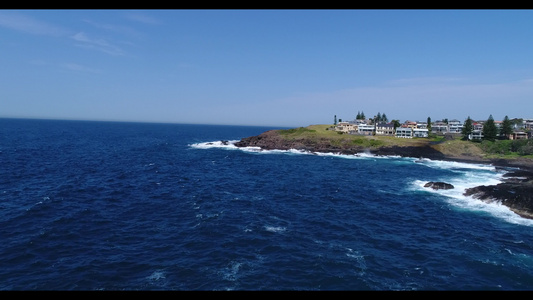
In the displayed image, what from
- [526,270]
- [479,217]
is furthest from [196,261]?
[479,217]

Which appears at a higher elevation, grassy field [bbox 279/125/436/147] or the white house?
the white house

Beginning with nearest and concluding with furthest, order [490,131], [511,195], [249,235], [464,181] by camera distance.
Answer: [249,235] → [511,195] → [464,181] → [490,131]

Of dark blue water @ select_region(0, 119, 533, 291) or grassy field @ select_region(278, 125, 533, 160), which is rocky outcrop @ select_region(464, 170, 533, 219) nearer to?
dark blue water @ select_region(0, 119, 533, 291)

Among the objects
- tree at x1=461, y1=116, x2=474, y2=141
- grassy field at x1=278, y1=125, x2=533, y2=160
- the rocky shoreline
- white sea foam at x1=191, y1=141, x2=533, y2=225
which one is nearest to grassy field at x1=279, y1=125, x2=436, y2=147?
grassy field at x1=278, y1=125, x2=533, y2=160

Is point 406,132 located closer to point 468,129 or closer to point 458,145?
point 468,129

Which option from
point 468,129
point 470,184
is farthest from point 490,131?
point 470,184

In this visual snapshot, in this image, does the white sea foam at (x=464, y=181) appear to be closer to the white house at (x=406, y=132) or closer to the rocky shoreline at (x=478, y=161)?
the rocky shoreline at (x=478, y=161)

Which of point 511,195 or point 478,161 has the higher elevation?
point 478,161
